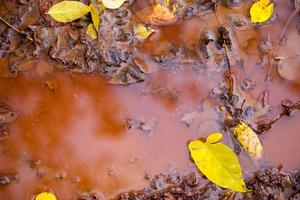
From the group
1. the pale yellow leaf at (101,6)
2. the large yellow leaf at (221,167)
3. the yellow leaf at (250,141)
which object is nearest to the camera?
the large yellow leaf at (221,167)

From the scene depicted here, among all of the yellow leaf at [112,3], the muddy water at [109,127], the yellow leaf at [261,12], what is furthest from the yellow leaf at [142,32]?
the yellow leaf at [261,12]

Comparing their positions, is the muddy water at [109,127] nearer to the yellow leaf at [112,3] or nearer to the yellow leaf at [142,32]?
the yellow leaf at [142,32]

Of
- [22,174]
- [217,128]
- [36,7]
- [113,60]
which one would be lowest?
[22,174]

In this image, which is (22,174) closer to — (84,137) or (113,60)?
(84,137)

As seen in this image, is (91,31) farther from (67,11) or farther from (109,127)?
(109,127)

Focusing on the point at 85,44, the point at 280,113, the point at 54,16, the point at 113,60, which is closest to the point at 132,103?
the point at 113,60

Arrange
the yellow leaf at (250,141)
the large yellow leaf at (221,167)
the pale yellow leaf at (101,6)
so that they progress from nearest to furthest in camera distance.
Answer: the large yellow leaf at (221,167) < the yellow leaf at (250,141) < the pale yellow leaf at (101,6)
